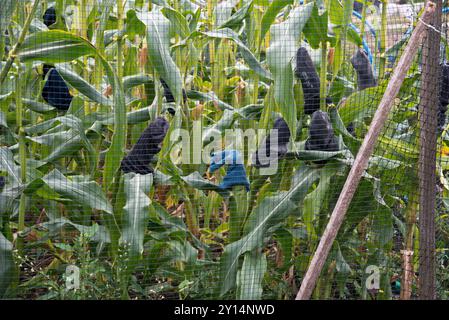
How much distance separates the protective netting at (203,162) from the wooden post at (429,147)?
12 mm

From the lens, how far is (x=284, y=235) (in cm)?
285

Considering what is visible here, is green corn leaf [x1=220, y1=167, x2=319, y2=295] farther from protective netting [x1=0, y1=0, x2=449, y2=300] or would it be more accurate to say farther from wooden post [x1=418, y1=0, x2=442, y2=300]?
wooden post [x1=418, y1=0, x2=442, y2=300]


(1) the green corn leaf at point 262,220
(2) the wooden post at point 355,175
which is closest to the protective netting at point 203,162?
(1) the green corn leaf at point 262,220

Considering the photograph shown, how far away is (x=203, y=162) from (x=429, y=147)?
95 centimetres

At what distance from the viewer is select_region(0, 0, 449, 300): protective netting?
2623 mm

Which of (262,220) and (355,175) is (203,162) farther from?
(355,175)

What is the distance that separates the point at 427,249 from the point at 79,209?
56.8 inches

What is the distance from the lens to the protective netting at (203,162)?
2.62 meters

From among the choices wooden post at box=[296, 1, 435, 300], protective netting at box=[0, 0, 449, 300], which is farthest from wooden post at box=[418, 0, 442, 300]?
wooden post at box=[296, 1, 435, 300]

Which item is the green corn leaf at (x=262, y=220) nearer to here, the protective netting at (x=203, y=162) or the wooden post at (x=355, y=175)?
the protective netting at (x=203, y=162)

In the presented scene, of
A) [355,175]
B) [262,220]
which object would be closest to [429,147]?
[355,175]

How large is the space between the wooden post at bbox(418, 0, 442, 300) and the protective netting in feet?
0.04

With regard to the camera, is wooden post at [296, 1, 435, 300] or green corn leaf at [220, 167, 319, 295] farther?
green corn leaf at [220, 167, 319, 295]
